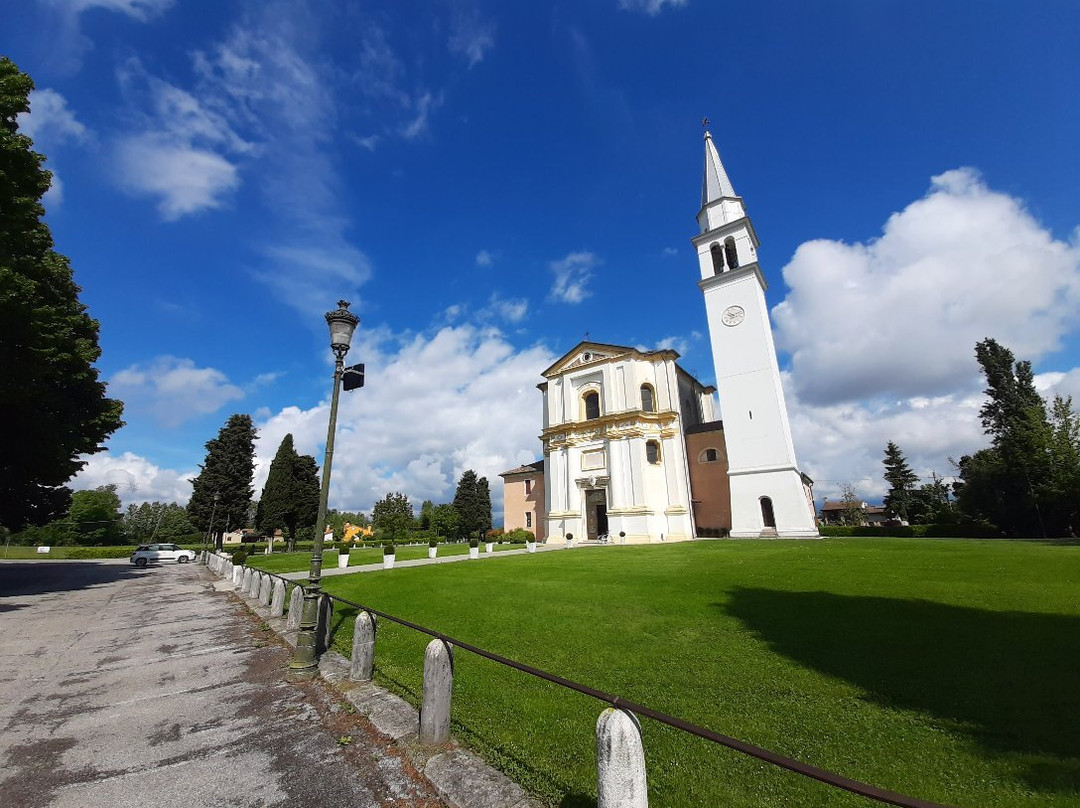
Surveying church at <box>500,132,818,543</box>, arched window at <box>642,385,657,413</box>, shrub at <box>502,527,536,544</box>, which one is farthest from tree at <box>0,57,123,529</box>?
arched window at <box>642,385,657,413</box>

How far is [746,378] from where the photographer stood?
101 ft

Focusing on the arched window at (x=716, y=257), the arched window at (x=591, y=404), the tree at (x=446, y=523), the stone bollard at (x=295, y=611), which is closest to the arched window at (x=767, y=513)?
the arched window at (x=591, y=404)

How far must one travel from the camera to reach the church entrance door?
115ft

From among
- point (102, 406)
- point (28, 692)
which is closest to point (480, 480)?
point (102, 406)

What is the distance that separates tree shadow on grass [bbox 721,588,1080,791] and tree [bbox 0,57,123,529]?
64.4ft

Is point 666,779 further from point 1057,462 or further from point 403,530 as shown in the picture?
point 403,530

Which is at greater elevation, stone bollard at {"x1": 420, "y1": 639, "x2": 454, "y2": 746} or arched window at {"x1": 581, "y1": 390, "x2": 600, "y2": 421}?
arched window at {"x1": 581, "y1": 390, "x2": 600, "y2": 421}

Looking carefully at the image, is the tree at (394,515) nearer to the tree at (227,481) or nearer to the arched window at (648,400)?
the tree at (227,481)

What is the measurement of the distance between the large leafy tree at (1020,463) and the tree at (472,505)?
4825 centimetres

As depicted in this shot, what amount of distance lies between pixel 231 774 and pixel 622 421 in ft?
104

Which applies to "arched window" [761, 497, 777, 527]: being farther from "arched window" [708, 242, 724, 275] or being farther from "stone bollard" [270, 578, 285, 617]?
"stone bollard" [270, 578, 285, 617]

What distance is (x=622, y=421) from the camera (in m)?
34.4

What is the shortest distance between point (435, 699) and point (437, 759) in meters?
0.45

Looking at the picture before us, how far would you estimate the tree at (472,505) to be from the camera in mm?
58781
